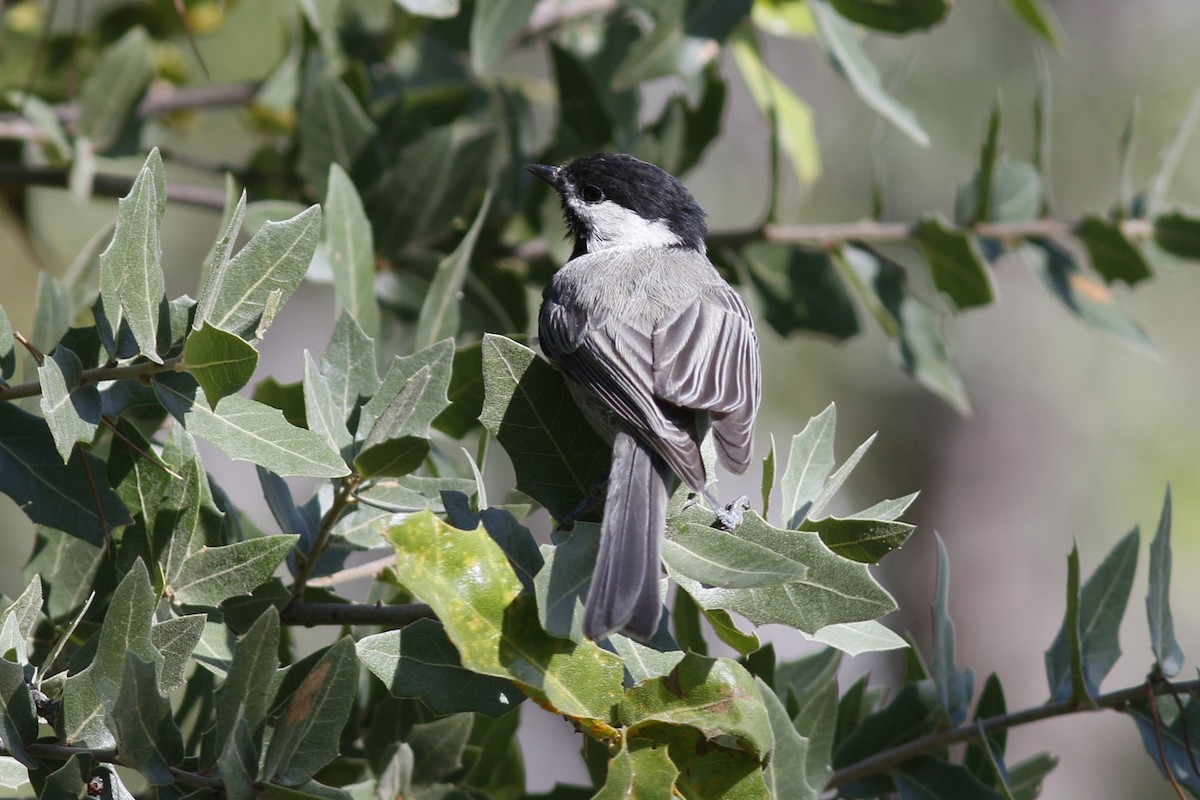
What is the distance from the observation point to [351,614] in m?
1.93

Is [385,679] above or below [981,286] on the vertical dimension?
above

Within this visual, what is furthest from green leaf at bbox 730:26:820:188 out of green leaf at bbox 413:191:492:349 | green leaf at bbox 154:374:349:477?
green leaf at bbox 154:374:349:477

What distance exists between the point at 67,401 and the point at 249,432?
0.27 meters

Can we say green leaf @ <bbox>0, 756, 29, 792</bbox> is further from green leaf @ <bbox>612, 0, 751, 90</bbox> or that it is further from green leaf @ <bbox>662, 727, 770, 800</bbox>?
→ green leaf @ <bbox>612, 0, 751, 90</bbox>

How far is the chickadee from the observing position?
1828 mm

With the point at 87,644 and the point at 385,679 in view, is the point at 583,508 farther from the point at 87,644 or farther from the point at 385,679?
the point at 87,644

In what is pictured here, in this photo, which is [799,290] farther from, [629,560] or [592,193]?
[629,560]

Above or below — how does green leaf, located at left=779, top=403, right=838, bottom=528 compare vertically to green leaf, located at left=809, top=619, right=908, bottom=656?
above

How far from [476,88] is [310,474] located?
2.14 meters

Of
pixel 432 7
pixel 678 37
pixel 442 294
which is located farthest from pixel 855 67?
pixel 442 294

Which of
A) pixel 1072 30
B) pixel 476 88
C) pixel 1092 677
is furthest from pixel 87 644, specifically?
pixel 1072 30

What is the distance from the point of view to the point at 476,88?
3.53 m

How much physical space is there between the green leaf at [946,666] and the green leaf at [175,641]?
4.49ft

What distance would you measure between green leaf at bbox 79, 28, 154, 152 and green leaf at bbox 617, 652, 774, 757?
8.47ft
